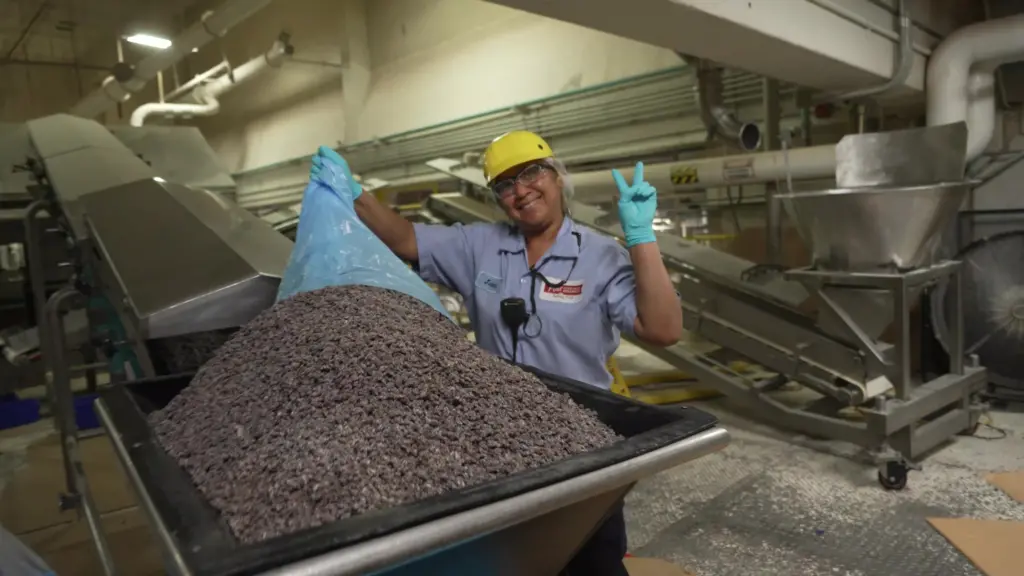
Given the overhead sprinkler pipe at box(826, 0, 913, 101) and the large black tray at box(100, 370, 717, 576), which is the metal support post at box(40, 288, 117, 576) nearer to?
the large black tray at box(100, 370, 717, 576)

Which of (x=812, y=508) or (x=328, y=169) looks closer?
(x=328, y=169)

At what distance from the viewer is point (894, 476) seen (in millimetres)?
2221

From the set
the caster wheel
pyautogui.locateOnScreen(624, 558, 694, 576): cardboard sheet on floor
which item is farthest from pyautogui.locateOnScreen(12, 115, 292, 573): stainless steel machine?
the caster wheel

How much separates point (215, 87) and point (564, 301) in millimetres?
7894

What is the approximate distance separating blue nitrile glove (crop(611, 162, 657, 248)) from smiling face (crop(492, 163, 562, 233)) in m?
0.15

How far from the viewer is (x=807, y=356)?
263cm

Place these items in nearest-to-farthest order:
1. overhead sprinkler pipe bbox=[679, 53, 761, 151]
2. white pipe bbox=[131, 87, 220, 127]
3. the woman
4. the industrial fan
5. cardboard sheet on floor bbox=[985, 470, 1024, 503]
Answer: the woman → cardboard sheet on floor bbox=[985, 470, 1024, 503] → the industrial fan → overhead sprinkler pipe bbox=[679, 53, 761, 151] → white pipe bbox=[131, 87, 220, 127]

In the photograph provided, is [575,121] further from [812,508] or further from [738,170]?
[812,508]

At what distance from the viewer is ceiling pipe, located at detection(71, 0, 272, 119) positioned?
5.39m

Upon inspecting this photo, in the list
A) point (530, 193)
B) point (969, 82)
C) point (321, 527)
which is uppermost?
point (969, 82)

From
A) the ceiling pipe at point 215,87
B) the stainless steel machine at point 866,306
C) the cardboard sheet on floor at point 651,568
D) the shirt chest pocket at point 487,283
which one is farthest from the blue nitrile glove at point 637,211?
the ceiling pipe at point 215,87

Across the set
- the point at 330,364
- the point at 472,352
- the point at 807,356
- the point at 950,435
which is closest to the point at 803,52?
the point at 807,356

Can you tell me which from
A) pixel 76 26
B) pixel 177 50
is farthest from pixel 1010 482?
pixel 76 26

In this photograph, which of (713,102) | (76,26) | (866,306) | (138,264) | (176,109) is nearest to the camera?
(138,264)
